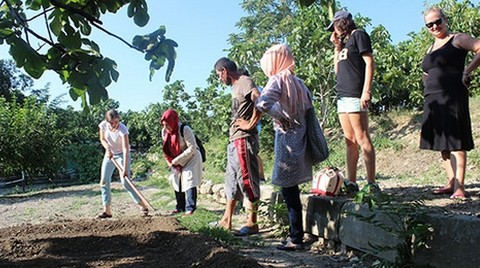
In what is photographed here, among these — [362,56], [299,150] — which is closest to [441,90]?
[362,56]

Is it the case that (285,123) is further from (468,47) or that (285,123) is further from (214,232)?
(468,47)

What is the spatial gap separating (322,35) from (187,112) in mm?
7044

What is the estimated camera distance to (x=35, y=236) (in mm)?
4227

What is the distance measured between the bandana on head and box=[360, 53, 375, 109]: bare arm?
9.60 ft

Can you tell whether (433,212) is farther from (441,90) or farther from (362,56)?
(362,56)

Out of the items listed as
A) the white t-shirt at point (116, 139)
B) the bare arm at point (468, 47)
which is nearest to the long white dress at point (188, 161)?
the white t-shirt at point (116, 139)

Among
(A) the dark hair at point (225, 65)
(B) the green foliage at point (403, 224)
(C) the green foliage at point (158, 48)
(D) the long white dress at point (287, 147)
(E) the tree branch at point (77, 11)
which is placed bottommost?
(B) the green foliage at point (403, 224)

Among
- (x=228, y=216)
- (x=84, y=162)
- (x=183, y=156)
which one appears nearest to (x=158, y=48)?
(x=228, y=216)

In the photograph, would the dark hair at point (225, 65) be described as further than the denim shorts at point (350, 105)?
Yes

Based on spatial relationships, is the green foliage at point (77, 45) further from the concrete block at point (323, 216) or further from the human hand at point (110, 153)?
the human hand at point (110, 153)

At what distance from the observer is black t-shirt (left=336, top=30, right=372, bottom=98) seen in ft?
12.4

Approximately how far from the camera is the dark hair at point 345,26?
385cm

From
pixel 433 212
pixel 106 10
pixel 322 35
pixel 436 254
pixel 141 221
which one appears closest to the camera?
pixel 106 10

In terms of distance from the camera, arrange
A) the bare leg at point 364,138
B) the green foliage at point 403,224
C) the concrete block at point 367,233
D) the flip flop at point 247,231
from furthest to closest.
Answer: the flip flop at point 247,231 < the bare leg at point 364,138 < the concrete block at point 367,233 < the green foliage at point 403,224
